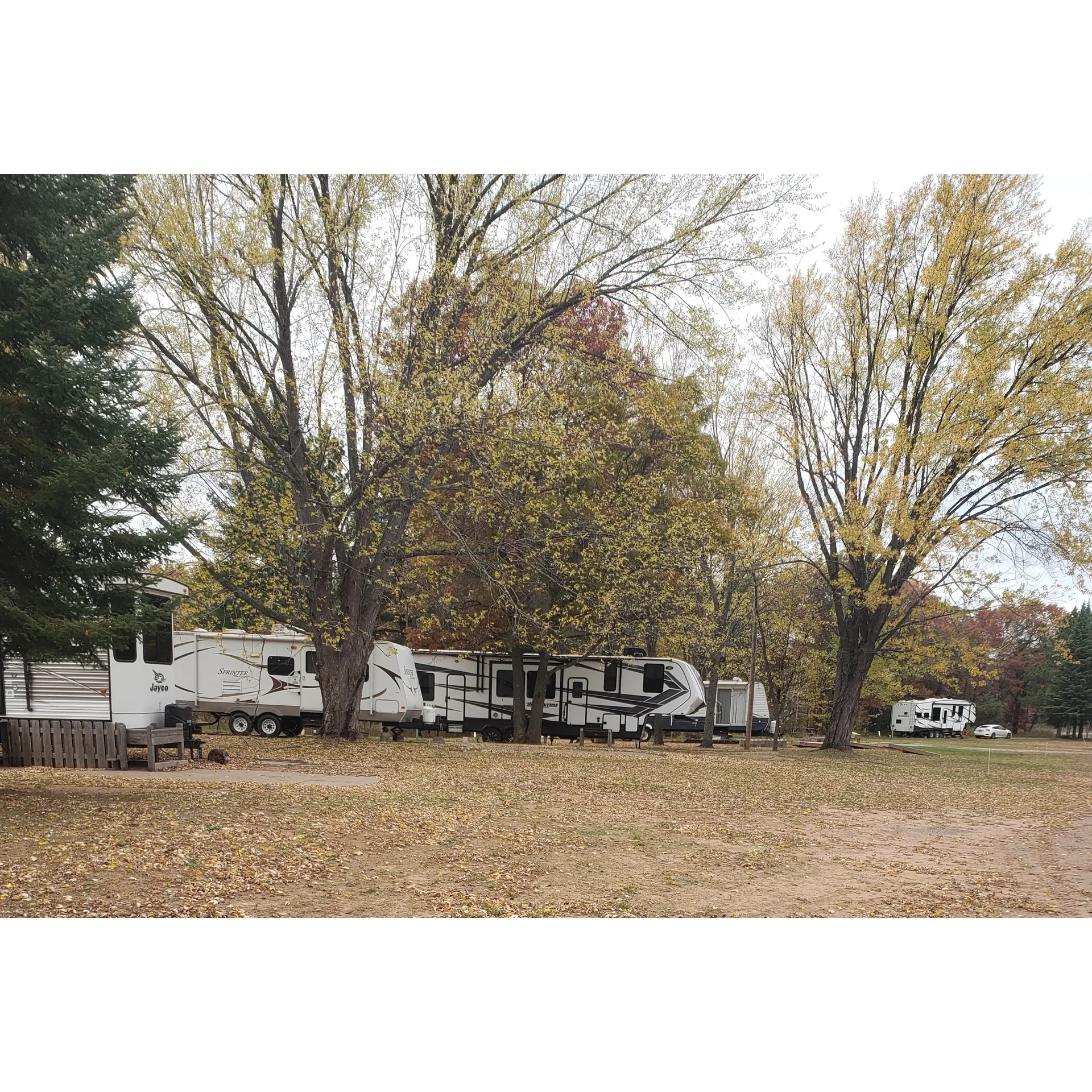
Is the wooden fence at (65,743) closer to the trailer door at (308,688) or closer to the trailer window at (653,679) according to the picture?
the trailer door at (308,688)

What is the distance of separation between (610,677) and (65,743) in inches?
462

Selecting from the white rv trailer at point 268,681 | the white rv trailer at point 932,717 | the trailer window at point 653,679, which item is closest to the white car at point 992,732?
the white rv trailer at point 932,717

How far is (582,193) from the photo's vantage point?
29.2ft

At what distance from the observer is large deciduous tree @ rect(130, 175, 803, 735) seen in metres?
8.91

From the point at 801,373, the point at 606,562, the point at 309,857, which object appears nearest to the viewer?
the point at 309,857

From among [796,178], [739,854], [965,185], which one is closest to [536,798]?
[739,854]

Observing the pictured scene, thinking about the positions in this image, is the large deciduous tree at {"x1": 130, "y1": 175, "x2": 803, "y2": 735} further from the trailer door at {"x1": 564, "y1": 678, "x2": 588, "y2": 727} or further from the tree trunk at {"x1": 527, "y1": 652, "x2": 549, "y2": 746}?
the trailer door at {"x1": 564, "y1": 678, "x2": 588, "y2": 727}

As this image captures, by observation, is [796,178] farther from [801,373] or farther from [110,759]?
[110,759]

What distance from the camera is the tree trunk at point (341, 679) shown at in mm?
11312

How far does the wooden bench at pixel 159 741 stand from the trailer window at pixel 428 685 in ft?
31.6

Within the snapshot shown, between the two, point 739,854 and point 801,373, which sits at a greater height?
point 801,373

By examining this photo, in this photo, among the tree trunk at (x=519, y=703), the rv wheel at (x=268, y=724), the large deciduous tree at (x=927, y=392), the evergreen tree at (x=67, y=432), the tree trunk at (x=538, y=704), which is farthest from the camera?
the tree trunk at (x=519, y=703)

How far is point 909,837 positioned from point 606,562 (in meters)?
5.35

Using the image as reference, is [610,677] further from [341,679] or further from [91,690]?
[91,690]
